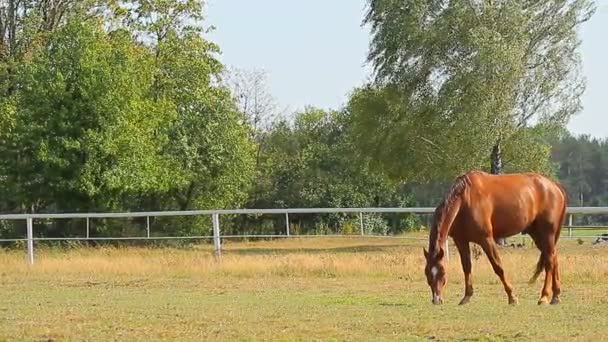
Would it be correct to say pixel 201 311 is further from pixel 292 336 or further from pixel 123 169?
pixel 123 169

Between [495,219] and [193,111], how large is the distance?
108 ft

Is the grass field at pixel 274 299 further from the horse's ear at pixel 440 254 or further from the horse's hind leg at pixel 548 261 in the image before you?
the horse's ear at pixel 440 254

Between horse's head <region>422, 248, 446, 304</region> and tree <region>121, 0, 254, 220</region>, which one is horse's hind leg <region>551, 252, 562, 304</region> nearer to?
horse's head <region>422, 248, 446, 304</region>

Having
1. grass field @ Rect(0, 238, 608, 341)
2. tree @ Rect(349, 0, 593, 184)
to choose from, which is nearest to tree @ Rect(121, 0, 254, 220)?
tree @ Rect(349, 0, 593, 184)

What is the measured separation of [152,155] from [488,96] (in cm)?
1268

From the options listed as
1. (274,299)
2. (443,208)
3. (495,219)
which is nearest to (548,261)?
(495,219)

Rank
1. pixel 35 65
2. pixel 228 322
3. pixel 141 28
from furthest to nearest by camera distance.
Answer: pixel 141 28 < pixel 35 65 < pixel 228 322

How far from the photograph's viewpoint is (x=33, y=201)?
34.0 m

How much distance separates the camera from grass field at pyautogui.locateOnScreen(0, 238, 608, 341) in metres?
9.51

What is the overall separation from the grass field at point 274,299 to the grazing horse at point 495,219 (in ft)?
1.33

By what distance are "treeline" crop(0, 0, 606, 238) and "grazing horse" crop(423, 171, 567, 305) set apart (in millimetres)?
20708

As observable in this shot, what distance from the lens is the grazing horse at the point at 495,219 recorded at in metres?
12.0

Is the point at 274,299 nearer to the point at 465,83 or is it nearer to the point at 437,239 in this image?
the point at 437,239

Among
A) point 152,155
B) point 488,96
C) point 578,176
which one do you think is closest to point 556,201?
point 488,96
